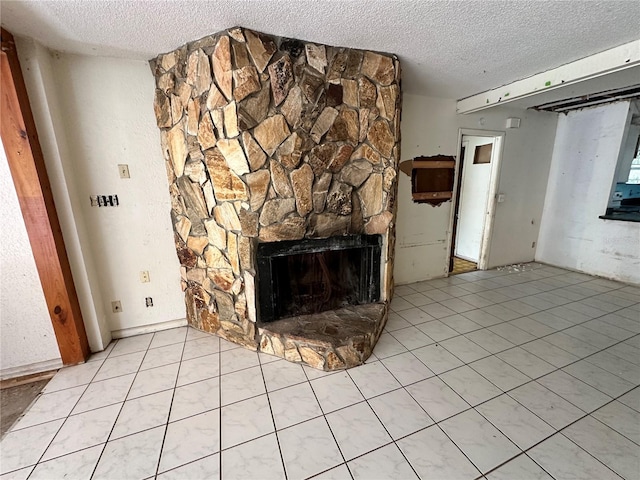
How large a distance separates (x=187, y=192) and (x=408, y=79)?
2337 millimetres

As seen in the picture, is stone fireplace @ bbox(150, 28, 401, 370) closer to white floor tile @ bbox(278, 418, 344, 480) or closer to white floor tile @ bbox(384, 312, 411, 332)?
white floor tile @ bbox(384, 312, 411, 332)

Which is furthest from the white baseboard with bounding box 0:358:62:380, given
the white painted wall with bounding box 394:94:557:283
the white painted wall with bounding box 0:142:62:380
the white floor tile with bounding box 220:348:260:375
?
the white painted wall with bounding box 394:94:557:283

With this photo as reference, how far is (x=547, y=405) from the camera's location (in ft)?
5.48

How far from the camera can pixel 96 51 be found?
Result: 1973 millimetres

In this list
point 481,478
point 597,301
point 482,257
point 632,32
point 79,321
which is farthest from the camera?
point 482,257

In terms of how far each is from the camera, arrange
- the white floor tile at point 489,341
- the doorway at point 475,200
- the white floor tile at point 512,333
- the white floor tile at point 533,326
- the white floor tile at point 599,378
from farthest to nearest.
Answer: the doorway at point 475,200, the white floor tile at point 533,326, the white floor tile at point 512,333, the white floor tile at point 489,341, the white floor tile at point 599,378

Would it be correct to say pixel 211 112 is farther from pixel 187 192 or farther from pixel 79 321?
pixel 79 321

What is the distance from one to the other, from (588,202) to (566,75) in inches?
95.4

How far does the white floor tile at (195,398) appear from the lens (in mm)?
1644

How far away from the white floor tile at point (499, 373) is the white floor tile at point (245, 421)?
1.52 m

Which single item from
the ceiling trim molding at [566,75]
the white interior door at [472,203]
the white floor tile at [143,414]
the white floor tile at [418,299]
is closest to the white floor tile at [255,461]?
the white floor tile at [143,414]

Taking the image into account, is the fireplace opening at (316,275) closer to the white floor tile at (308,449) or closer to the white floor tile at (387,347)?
the white floor tile at (387,347)

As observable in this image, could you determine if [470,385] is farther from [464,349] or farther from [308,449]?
[308,449]

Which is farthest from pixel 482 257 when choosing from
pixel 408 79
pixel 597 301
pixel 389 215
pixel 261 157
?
pixel 261 157
